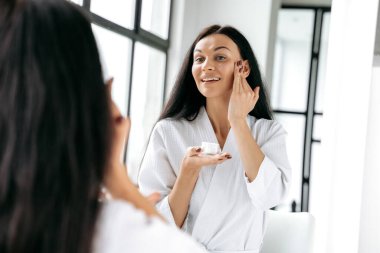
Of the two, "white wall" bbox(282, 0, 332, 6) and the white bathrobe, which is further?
"white wall" bbox(282, 0, 332, 6)

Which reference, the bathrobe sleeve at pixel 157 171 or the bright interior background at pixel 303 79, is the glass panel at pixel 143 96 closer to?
the bright interior background at pixel 303 79

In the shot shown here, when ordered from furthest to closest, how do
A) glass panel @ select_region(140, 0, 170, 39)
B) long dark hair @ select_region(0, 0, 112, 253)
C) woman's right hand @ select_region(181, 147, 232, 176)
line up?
glass panel @ select_region(140, 0, 170, 39) < woman's right hand @ select_region(181, 147, 232, 176) < long dark hair @ select_region(0, 0, 112, 253)

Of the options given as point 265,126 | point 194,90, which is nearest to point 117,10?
point 194,90

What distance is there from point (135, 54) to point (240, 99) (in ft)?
7.28

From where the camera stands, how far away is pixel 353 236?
2.24 m

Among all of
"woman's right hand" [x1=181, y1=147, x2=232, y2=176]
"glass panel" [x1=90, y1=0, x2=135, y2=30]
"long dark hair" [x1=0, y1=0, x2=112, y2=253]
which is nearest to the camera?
"long dark hair" [x1=0, y1=0, x2=112, y2=253]

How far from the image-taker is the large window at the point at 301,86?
4914 millimetres

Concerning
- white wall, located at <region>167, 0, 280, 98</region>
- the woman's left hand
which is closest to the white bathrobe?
the woman's left hand

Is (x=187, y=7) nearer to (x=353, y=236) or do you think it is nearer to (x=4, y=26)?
(x=353, y=236)

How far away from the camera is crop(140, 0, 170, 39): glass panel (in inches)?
148

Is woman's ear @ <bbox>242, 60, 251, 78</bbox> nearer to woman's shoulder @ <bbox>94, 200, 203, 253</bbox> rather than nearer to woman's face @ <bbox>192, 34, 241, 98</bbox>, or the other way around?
woman's face @ <bbox>192, 34, 241, 98</bbox>

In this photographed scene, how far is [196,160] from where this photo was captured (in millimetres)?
1342

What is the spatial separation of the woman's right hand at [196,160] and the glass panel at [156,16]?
2.47 meters

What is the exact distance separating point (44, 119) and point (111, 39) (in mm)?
2736
